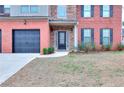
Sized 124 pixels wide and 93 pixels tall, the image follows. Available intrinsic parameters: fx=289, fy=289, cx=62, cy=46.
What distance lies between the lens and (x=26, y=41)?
2481cm

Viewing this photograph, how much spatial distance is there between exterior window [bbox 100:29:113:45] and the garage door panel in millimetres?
6879

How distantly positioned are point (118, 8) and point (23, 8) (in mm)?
9427

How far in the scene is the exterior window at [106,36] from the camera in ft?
92.4

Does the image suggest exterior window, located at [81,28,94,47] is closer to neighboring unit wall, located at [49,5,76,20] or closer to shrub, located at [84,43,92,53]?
shrub, located at [84,43,92,53]

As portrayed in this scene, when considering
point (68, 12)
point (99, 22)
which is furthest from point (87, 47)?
point (68, 12)

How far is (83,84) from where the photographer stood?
9.18 meters

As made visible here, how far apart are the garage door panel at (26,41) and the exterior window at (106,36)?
6.88 meters

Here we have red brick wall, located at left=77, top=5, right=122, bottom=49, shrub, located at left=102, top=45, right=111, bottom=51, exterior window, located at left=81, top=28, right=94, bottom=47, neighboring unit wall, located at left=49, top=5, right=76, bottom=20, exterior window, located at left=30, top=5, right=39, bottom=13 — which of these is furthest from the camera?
exterior window, located at left=81, top=28, right=94, bottom=47

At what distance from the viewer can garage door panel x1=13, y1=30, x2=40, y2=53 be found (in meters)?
24.8

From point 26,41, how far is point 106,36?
26.8 ft

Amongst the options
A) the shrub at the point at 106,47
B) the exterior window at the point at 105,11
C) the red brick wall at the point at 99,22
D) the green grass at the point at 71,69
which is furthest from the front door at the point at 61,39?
the green grass at the point at 71,69

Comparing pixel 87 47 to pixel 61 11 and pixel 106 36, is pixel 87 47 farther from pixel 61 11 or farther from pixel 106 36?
pixel 61 11

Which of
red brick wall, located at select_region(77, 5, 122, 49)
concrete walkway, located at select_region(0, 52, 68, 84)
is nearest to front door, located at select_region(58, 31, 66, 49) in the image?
red brick wall, located at select_region(77, 5, 122, 49)
